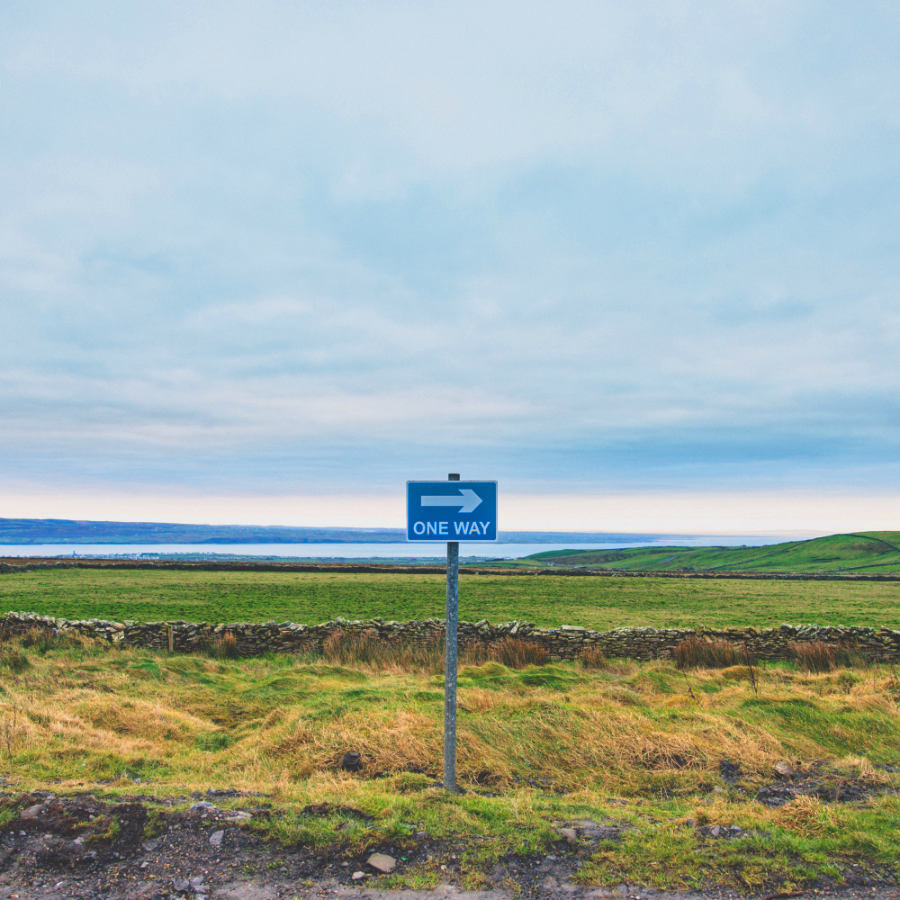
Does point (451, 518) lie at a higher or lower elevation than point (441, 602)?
higher

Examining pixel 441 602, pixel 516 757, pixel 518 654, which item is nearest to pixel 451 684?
pixel 516 757

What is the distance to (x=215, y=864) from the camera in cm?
419

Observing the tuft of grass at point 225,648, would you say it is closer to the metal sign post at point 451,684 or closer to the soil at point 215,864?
the soil at point 215,864

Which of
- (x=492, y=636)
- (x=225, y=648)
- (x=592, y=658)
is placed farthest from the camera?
(x=492, y=636)

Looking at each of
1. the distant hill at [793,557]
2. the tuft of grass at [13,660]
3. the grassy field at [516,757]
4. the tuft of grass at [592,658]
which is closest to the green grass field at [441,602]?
the tuft of grass at [592,658]

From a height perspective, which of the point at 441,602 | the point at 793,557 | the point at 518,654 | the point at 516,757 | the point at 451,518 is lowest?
the point at 793,557

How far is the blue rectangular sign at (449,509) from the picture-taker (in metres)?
5.55

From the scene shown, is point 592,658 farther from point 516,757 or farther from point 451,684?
point 451,684

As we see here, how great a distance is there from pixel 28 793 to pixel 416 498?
4.16 meters

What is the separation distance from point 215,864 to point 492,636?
13.8 meters

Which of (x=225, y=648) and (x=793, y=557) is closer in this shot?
(x=225, y=648)

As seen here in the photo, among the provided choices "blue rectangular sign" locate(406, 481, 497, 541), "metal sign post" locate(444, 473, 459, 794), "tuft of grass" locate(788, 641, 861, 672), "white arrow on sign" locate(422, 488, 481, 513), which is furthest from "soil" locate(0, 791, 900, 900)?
"tuft of grass" locate(788, 641, 861, 672)

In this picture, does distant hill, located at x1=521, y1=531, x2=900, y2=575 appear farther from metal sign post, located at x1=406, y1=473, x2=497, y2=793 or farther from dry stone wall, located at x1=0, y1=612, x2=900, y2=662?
metal sign post, located at x1=406, y1=473, x2=497, y2=793

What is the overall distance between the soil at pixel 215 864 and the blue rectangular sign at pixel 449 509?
2.42 m
